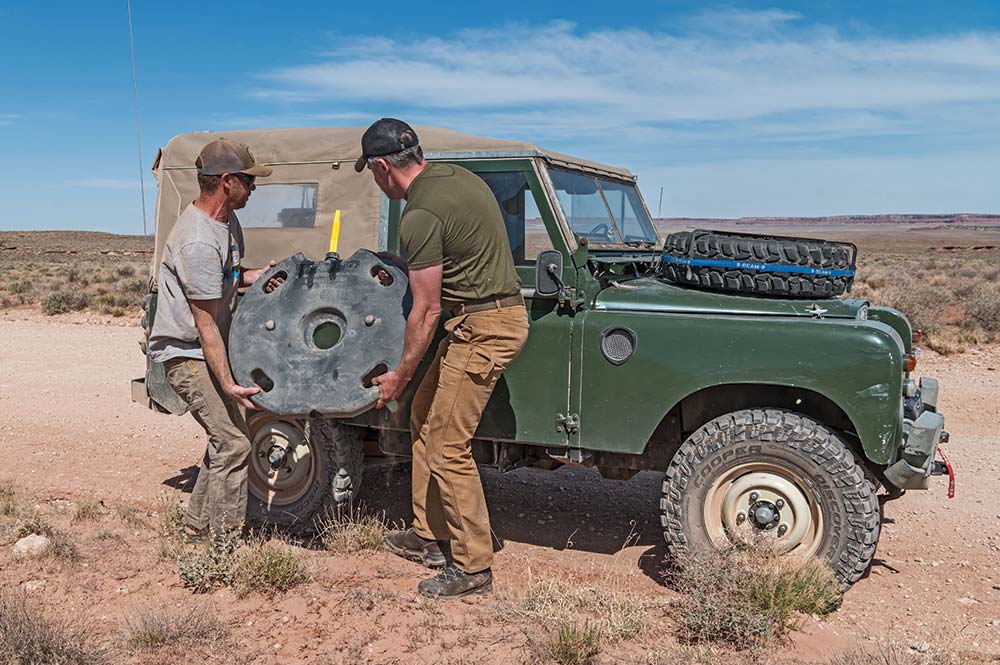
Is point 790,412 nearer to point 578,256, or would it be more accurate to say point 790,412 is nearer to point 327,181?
point 578,256

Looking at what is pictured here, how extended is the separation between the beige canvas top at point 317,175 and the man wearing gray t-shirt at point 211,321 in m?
0.58

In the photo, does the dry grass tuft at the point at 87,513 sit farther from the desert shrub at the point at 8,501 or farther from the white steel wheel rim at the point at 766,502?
the white steel wheel rim at the point at 766,502

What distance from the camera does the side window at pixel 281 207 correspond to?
5484 millimetres

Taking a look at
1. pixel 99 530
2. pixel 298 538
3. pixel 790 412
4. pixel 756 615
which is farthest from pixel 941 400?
pixel 99 530

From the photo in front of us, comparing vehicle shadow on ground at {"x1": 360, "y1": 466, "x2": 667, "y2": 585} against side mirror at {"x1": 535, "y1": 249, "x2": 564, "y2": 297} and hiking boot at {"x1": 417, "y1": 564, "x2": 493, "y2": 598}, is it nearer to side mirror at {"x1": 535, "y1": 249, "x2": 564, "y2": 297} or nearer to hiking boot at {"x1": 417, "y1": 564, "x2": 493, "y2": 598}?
hiking boot at {"x1": 417, "y1": 564, "x2": 493, "y2": 598}

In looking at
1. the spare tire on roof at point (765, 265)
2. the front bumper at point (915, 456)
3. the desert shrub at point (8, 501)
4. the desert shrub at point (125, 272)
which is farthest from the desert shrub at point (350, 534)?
the desert shrub at point (125, 272)

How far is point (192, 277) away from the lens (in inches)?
177

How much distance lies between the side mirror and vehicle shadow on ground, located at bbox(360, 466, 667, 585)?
1.59 m

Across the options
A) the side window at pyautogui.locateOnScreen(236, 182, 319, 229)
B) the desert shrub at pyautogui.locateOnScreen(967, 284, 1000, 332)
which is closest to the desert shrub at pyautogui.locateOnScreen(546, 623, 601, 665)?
the side window at pyautogui.locateOnScreen(236, 182, 319, 229)

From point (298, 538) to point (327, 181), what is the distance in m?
2.16

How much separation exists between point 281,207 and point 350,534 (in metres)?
2.06

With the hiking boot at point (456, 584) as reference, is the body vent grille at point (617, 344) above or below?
above

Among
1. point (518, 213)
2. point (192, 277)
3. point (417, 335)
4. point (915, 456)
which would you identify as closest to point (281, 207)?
point (192, 277)

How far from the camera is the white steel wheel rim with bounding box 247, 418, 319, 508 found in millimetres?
5328
